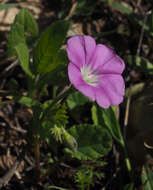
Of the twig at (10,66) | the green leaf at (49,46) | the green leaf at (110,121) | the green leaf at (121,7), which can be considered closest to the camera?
the green leaf at (49,46)

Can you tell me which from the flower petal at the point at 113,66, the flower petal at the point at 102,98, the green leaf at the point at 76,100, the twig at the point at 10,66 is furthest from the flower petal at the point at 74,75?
the twig at the point at 10,66

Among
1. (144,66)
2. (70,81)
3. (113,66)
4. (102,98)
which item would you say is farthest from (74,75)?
(144,66)

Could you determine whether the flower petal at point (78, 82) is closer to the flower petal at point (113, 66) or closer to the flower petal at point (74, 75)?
the flower petal at point (74, 75)

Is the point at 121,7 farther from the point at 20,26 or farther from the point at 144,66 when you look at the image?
the point at 20,26

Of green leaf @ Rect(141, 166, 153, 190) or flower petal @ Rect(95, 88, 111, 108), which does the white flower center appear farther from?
green leaf @ Rect(141, 166, 153, 190)

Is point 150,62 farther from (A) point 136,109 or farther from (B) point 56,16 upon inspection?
(B) point 56,16

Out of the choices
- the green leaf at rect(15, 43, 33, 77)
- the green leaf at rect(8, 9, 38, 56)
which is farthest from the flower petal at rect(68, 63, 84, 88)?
the green leaf at rect(8, 9, 38, 56)

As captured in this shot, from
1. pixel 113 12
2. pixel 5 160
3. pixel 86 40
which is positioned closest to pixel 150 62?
pixel 113 12
